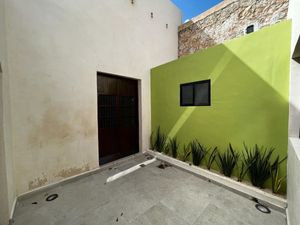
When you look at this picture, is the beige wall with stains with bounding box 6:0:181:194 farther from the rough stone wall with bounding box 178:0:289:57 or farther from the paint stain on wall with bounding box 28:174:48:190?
the rough stone wall with bounding box 178:0:289:57

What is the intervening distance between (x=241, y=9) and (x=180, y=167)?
192 inches

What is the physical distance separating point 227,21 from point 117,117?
4.62m

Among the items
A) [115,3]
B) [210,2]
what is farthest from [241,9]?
[115,3]

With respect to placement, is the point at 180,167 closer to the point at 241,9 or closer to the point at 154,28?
the point at 154,28

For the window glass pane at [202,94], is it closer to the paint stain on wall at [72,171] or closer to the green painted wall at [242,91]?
the green painted wall at [242,91]

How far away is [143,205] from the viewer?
1924 millimetres

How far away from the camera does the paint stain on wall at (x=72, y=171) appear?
2519mm

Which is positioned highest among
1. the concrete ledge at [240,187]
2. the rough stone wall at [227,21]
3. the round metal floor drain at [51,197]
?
the rough stone wall at [227,21]

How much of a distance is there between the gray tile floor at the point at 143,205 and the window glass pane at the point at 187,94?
5.74 feet

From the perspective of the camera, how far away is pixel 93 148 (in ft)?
9.74

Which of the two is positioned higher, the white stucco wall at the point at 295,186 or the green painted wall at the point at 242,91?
the green painted wall at the point at 242,91

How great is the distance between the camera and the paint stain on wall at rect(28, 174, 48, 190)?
2200 millimetres

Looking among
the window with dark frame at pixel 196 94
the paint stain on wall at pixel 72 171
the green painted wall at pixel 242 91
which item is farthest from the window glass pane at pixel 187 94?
the paint stain on wall at pixel 72 171

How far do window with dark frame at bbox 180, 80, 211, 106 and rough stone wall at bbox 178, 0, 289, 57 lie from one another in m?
2.48
